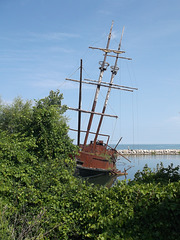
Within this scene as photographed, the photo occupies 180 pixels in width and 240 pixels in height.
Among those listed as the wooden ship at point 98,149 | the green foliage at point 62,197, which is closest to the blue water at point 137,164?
the wooden ship at point 98,149

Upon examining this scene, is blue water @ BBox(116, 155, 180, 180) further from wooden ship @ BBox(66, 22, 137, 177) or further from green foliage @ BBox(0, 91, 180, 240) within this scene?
green foliage @ BBox(0, 91, 180, 240)

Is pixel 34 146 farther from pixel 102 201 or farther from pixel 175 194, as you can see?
pixel 175 194

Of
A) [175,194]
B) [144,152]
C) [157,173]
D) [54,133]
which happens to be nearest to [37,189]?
[54,133]

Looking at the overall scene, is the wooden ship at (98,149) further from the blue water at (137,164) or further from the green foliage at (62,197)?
the green foliage at (62,197)

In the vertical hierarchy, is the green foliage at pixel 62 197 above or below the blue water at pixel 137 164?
above

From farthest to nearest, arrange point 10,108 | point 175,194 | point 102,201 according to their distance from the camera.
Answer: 1. point 10,108
2. point 102,201
3. point 175,194

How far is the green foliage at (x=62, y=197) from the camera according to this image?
6.65m

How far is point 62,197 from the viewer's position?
858 centimetres

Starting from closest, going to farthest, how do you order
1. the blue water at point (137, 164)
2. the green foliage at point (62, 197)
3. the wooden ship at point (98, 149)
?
the green foliage at point (62, 197)
the wooden ship at point (98, 149)
the blue water at point (137, 164)

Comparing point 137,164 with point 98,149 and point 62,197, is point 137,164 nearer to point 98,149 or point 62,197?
point 98,149

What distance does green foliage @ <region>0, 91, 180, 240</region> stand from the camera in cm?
665

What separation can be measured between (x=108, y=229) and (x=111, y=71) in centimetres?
3044

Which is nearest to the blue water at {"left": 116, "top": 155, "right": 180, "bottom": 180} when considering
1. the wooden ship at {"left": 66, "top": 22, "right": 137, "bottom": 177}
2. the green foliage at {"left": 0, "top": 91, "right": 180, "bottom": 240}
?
the wooden ship at {"left": 66, "top": 22, "right": 137, "bottom": 177}

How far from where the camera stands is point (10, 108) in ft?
89.5
